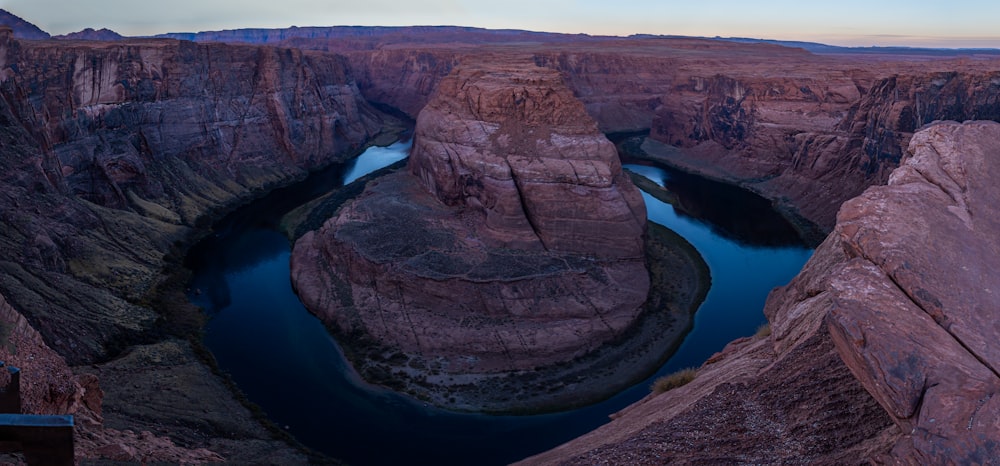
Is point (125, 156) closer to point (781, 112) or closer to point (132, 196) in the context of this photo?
point (132, 196)

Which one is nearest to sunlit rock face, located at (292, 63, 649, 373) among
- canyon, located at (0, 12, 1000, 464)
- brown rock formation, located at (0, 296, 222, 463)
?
canyon, located at (0, 12, 1000, 464)

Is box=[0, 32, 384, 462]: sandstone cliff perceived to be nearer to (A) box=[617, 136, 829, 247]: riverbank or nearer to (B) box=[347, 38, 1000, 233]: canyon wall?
(B) box=[347, 38, 1000, 233]: canyon wall

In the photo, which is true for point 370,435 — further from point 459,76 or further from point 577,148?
point 459,76

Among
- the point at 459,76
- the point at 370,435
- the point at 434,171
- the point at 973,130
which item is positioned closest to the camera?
the point at 973,130

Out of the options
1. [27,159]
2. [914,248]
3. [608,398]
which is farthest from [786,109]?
[27,159]

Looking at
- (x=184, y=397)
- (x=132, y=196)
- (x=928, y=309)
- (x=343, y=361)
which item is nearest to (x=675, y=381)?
(x=928, y=309)

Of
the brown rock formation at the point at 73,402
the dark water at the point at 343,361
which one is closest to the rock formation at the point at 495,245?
the dark water at the point at 343,361

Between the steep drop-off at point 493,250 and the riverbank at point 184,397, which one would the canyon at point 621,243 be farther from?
the steep drop-off at point 493,250
